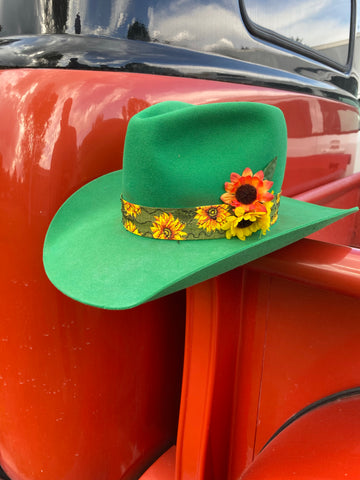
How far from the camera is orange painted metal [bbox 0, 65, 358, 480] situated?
0.83 meters

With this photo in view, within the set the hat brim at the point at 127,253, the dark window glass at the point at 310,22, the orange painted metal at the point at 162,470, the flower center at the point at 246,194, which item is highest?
the dark window glass at the point at 310,22

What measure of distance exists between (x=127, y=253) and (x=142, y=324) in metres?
0.33

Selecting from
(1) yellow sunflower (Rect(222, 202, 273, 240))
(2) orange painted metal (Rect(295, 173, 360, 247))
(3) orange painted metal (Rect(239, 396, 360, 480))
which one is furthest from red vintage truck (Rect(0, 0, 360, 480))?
(2) orange painted metal (Rect(295, 173, 360, 247))

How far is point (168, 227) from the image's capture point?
705 millimetres

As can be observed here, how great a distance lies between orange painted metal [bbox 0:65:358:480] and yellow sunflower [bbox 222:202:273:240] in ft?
0.36

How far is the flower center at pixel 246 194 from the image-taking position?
0.65 meters

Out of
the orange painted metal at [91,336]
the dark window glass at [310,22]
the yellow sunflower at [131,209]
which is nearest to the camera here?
the yellow sunflower at [131,209]

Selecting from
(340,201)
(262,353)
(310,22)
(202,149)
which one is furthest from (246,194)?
(340,201)

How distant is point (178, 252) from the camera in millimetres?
678

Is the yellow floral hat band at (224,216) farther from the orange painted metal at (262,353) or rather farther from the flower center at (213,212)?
the orange painted metal at (262,353)

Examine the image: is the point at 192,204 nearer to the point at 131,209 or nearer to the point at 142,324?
the point at 131,209

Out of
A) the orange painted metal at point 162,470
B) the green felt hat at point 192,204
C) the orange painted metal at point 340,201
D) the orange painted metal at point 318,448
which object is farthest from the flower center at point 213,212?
the orange painted metal at point 340,201

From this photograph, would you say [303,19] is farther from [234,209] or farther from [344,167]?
[234,209]

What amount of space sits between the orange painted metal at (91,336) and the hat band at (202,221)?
11 centimetres
